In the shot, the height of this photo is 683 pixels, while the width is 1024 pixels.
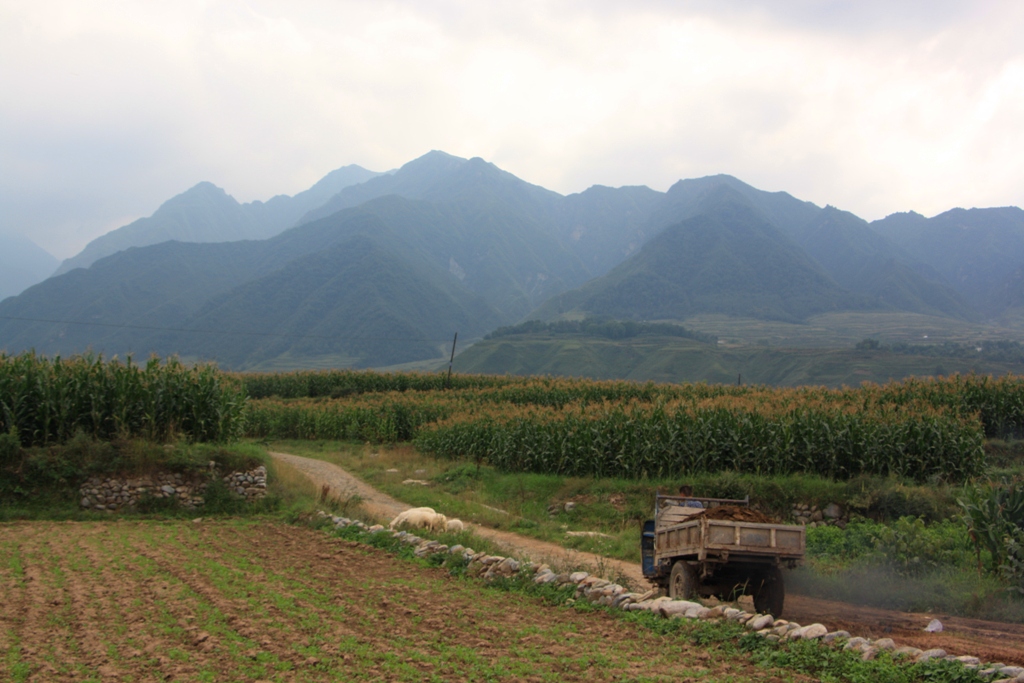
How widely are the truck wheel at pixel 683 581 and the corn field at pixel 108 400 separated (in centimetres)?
1554

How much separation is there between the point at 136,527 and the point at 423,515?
6818mm

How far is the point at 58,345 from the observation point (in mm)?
161500

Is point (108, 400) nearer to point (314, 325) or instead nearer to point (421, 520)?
point (421, 520)

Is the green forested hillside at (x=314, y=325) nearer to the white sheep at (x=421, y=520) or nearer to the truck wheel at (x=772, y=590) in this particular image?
the white sheep at (x=421, y=520)

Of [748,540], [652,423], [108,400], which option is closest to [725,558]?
[748,540]

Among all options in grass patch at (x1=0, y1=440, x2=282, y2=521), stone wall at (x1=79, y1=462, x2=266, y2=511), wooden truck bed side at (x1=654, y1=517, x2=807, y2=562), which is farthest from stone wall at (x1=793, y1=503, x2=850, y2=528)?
stone wall at (x1=79, y1=462, x2=266, y2=511)

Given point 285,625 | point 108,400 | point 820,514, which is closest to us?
point 285,625

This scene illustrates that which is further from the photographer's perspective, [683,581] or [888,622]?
[683,581]

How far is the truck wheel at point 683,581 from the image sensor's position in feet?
35.9

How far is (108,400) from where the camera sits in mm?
20547

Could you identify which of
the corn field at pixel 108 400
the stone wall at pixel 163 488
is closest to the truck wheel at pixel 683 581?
the stone wall at pixel 163 488

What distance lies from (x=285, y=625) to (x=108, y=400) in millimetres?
14026

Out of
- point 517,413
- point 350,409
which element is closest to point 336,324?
point 350,409

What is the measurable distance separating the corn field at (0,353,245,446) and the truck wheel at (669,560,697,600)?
15544 millimetres
